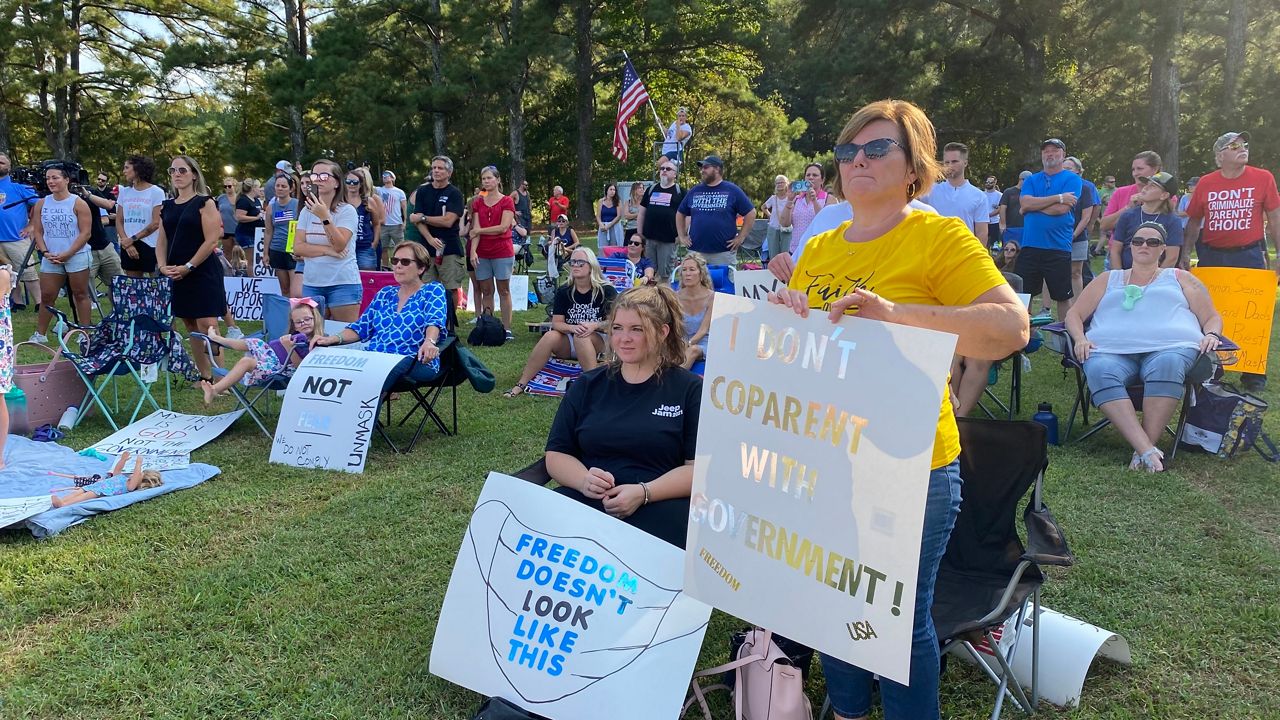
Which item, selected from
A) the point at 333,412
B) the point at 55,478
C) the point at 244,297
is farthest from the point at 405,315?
the point at 244,297

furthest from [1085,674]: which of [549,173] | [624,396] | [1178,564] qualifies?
[549,173]

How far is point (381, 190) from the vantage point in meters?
11.1

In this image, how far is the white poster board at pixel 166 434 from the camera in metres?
5.14

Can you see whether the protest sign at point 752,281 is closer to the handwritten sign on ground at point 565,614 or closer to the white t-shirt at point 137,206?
the handwritten sign on ground at point 565,614

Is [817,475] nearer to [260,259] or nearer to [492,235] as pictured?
[492,235]

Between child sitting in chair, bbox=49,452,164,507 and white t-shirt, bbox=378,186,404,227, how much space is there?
6.87 meters

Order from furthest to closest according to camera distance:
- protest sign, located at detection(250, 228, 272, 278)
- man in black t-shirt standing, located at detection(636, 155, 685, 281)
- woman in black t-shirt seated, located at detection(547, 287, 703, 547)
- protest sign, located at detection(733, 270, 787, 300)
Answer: protest sign, located at detection(250, 228, 272, 278)
man in black t-shirt standing, located at detection(636, 155, 685, 281)
protest sign, located at detection(733, 270, 787, 300)
woman in black t-shirt seated, located at detection(547, 287, 703, 547)

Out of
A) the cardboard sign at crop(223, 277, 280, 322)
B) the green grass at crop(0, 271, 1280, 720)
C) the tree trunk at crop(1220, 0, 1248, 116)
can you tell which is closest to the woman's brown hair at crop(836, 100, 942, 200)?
the green grass at crop(0, 271, 1280, 720)

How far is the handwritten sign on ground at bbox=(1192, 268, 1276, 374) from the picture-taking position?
5746mm

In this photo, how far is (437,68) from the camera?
90.0 ft

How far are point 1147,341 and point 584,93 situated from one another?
2594 cm

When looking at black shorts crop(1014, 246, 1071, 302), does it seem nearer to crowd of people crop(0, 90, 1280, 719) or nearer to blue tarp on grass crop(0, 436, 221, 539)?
crowd of people crop(0, 90, 1280, 719)

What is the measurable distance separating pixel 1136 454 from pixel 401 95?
976 inches

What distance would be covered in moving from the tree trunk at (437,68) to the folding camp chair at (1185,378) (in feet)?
79.1
